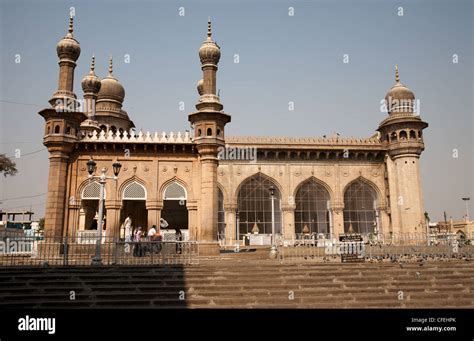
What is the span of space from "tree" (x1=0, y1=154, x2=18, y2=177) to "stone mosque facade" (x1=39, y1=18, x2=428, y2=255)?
1408cm

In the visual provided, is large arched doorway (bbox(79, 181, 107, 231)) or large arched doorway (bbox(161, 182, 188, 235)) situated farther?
large arched doorway (bbox(161, 182, 188, 235))

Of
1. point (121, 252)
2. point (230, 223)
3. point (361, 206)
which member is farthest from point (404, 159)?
point (121, 252)

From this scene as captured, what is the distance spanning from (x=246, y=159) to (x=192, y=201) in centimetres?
1173

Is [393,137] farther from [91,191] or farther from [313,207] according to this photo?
[91,191]

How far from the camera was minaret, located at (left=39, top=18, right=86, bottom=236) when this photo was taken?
17500 millimetres

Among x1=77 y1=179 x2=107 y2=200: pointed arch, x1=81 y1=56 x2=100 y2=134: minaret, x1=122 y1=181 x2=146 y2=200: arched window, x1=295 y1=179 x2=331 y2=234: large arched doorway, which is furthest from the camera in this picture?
x1=295 y1=179 x2=331 y2=234: large arched doorway

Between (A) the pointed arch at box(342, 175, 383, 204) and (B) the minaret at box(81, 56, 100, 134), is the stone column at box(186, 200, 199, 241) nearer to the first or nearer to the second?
(B) the minaret at box(81, 56, 100, 134)

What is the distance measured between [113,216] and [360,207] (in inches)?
760

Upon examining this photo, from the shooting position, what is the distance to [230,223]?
28.6m

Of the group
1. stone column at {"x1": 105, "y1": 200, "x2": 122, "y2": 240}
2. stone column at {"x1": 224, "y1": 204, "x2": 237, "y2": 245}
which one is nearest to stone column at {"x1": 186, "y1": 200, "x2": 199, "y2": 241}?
stone column at {"x1": 105, "y1": 200, "x2": 122, "y2": 240}
